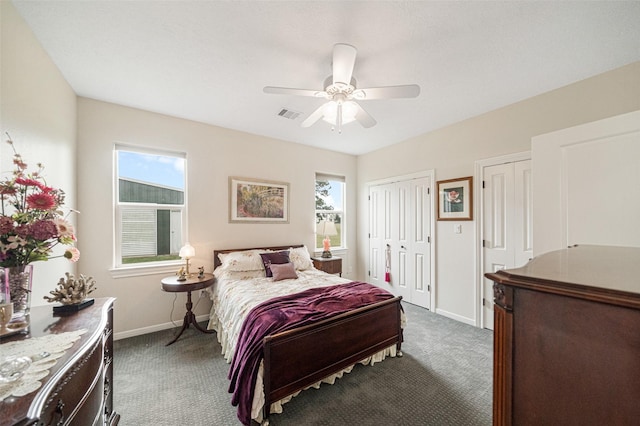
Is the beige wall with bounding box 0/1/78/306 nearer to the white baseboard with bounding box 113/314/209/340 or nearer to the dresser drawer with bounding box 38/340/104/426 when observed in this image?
the white baseboard with bounding box 113/314/209/340

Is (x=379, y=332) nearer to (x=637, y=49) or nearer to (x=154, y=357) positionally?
(x=154, y=357)

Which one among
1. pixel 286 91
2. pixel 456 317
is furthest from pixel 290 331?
pixel 456 317

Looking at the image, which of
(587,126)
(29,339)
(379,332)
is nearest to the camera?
(29,339)

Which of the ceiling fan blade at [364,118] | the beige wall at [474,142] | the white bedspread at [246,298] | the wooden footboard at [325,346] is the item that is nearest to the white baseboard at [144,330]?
the white bedspread at [246,298]

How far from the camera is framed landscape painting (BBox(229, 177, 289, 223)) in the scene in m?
3.58

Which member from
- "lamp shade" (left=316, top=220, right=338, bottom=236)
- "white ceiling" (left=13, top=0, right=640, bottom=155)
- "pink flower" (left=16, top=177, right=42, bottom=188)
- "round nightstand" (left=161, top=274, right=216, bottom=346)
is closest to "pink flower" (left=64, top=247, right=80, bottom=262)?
"pink flower" (left=16, top=177, right=42, bottom=188)

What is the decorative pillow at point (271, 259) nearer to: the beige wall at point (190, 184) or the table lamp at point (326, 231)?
the beige wall at point (190, 184)

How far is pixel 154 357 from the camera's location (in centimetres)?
242

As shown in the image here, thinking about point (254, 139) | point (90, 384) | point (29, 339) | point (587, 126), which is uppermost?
point (254, 139)

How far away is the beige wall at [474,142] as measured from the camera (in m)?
2.21

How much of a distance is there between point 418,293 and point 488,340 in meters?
1.15

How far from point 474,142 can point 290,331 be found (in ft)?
10.5

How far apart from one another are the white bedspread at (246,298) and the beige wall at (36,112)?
4.44 feet

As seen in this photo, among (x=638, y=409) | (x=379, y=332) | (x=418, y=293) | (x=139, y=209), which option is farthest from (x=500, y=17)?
(x=139, y=209)
